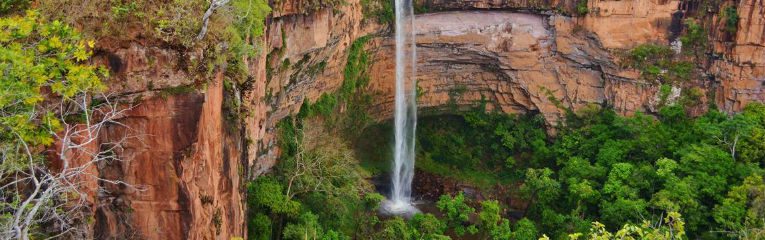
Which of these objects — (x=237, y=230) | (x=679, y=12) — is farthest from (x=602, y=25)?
(x=237, y=230)

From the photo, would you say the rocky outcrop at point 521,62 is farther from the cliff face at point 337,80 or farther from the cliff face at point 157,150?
the cliff face at point 157,150

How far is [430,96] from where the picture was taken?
23.1 m

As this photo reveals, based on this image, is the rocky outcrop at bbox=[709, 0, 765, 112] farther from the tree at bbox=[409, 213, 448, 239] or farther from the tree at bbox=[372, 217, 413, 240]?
the tree at bbox=[372, 217, 413, 240]

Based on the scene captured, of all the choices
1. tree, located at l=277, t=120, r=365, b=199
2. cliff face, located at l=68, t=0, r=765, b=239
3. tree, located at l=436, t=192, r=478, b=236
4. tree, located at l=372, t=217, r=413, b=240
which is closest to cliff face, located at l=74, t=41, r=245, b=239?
cliff face, located at l=68, t=0, r=765, b=239

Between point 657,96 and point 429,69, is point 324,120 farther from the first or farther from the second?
point 657,96

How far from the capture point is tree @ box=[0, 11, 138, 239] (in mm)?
6207

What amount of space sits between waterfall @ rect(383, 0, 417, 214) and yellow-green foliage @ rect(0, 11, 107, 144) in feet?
46.1

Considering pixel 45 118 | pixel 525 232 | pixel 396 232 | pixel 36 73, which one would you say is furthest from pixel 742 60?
pixel 36 73

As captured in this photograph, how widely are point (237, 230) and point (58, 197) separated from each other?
11.4 ft

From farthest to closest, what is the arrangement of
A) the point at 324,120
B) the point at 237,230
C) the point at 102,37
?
1. the point at 324,120
2. the point at 237,230
3. the point at 102,37

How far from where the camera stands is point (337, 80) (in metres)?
18.8

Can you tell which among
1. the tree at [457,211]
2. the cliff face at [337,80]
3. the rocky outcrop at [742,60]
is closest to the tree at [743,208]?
the rocky outcrop at [742,60]

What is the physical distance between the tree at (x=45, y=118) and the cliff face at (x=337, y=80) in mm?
414

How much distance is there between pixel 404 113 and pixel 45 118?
1637cm
